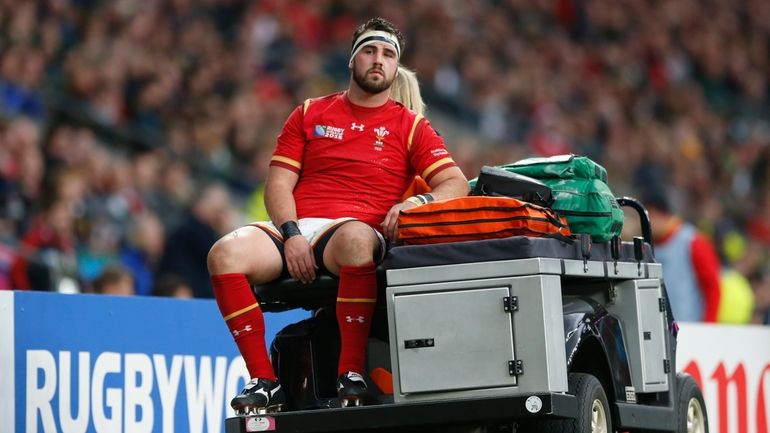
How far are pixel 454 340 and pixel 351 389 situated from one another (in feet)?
1.67

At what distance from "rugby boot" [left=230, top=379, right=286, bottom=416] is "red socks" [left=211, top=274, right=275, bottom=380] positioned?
4 cm

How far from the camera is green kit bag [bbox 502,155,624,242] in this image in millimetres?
7082

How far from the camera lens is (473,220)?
658cm

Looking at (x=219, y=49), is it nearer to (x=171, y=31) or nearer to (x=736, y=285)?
(x=171, y=31)

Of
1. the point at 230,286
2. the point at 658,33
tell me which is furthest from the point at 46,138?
the point at 658,33

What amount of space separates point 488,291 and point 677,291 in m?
5.68

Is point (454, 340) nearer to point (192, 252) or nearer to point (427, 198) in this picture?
point (427, 198)

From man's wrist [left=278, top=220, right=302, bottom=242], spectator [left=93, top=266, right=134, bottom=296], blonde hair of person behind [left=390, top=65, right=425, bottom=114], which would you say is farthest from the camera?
spectator [left=93, top=266, right=134, bottom=296]

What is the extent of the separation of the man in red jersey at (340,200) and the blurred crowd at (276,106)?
3223 mm

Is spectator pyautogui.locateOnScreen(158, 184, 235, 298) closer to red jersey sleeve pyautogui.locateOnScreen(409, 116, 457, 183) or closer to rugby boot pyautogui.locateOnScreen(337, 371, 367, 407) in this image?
red jersey sleeve pyautogui.locateOnScreen(409, 116, 457, 183)

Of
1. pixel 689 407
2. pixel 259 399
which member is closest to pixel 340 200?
pixel 259 399

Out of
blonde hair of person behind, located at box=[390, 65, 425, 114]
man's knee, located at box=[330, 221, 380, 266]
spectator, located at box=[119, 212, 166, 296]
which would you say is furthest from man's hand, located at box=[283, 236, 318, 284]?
spectator, located at box=[119, 212, 166, 296]

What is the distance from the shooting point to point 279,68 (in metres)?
18.8

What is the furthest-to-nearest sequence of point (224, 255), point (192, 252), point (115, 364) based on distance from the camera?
point (192, 252) → point (115, 364) → point (224, 255)
